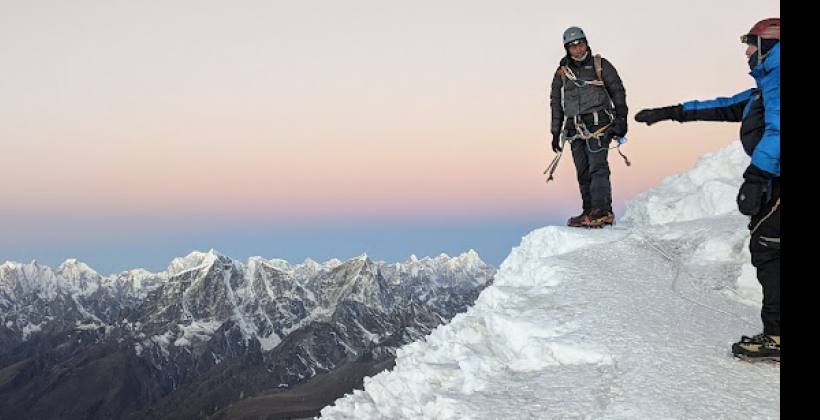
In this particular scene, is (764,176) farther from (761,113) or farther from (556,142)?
(556,142)

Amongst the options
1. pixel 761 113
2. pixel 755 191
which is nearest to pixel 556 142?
pixel 761 113

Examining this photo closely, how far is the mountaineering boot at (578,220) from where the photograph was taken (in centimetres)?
1238

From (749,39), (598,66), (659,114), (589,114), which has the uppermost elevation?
(598,66)

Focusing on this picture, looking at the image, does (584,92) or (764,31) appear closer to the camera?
(764,31)

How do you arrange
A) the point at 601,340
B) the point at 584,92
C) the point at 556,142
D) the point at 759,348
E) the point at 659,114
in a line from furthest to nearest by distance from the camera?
the point at 556,142 < the point at 584,92 < the point at 659,114 < the point at 601,340 < the point at 759,348

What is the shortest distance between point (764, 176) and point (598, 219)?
6817mm

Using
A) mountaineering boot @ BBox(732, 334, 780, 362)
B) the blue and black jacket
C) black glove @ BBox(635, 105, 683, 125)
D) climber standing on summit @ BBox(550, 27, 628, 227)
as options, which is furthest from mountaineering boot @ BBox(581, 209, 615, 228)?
mountaineering boot @ BBox(732, 334, 780, 362)

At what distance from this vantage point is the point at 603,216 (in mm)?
12289

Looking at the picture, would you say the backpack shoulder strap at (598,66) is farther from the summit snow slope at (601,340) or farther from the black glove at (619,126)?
the summit snow slope at (601,340)

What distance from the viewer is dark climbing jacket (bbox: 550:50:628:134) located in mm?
11625

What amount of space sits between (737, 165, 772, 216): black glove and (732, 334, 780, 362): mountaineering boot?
133 cm

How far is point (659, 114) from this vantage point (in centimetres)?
731
